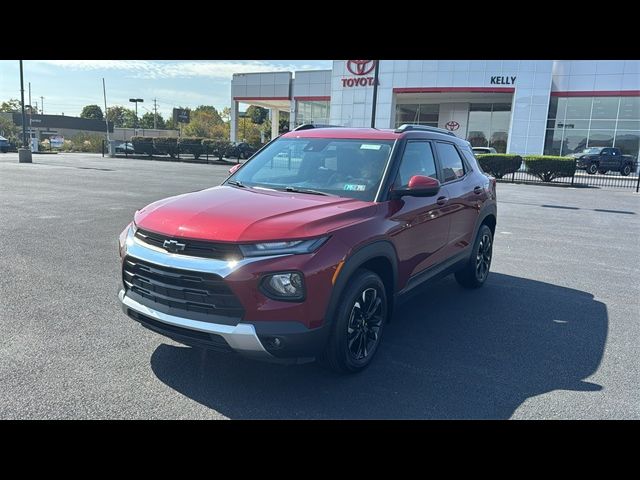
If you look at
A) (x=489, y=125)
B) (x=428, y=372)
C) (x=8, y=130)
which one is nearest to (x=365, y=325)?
(x=428, y=372)

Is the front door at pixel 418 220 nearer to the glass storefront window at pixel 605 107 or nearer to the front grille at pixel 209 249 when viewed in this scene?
the front grille at pixel 209 249

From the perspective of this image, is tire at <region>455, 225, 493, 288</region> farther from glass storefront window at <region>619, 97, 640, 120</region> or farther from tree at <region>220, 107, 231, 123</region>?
tree at <region>220, 107, 231, 123</region>

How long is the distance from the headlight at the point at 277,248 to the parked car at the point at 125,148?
141 ft

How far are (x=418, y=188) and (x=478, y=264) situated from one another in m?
2.62

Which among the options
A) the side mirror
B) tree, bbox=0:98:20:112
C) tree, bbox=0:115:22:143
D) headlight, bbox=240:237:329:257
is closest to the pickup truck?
the side mirror

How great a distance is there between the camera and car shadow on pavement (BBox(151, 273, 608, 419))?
133 inches

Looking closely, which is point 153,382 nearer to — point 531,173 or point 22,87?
point 531,173

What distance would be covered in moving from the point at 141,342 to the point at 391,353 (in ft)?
7.16

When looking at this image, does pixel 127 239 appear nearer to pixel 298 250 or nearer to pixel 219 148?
pixel 298 250

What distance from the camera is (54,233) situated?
857 centimetres

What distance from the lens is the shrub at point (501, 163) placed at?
2631cm

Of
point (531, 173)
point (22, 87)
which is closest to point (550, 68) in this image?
point (531, 173)

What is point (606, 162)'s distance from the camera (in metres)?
30.8
